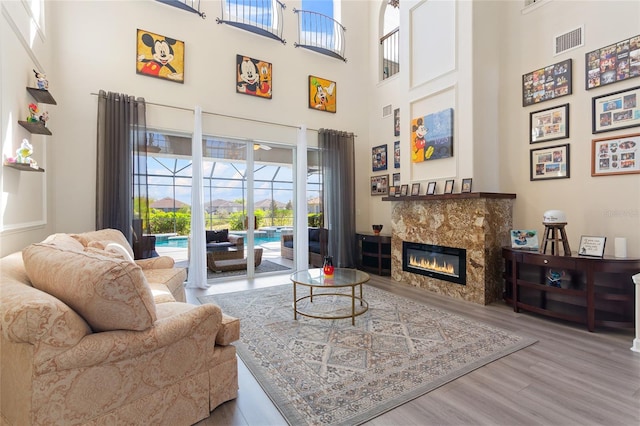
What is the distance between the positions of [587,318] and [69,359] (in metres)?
4.06

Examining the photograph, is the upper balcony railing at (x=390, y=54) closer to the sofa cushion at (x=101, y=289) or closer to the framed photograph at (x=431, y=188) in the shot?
the framed photograph at (x=431, y=188)

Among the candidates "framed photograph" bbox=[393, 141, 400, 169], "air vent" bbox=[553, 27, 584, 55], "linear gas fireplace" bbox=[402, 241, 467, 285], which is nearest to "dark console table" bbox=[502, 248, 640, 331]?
"linear gas fireplace" bbox=[402, 241, 467, 285]

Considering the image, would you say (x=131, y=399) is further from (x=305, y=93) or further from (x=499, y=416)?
(x=305, y=93)

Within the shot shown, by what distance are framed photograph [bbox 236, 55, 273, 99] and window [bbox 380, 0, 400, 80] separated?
2476 millimetres

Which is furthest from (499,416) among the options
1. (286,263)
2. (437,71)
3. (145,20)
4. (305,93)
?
(145,20)

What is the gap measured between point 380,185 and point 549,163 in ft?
9.74

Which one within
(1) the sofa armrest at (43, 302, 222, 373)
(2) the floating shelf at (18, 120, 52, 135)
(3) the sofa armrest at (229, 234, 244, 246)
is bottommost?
(1) the sofa armrest at (43, 302, 222, 373)

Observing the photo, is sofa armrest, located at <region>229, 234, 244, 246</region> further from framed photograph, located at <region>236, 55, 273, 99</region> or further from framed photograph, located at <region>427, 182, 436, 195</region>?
framed photograph, located at <region>427, 182, 436, 195</region>

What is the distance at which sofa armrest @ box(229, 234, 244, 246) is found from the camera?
5.45m

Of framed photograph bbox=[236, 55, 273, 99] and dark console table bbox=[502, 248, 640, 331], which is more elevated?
framed photograph bbox=[236, 55, 273, 99]

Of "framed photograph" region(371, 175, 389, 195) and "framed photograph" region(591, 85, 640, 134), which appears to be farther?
"framed photograph" region(371, 175, 389, 195)

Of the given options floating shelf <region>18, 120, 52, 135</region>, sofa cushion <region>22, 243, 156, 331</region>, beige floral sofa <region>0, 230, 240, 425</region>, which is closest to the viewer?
beige floral sofa <region>0, 230, 240, 425</region>

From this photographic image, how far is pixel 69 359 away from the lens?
4.34 ft

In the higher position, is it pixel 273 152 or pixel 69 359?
pixel 273 152
